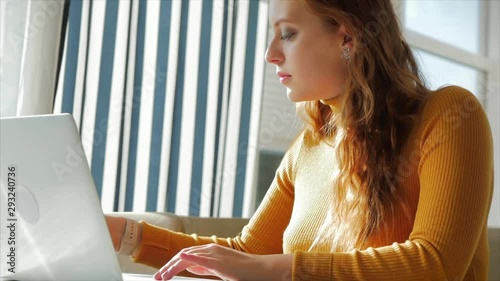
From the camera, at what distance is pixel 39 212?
3.05 feet

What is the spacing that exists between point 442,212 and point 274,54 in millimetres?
485

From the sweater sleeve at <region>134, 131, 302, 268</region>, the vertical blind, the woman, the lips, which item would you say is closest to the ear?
the woman

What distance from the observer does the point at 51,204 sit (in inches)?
36.3

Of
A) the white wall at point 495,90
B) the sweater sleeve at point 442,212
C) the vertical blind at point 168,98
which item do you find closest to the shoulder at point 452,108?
the sweater sleeve at point 442,212

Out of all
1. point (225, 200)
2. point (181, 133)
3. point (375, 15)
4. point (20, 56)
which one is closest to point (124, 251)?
point (375, 15)

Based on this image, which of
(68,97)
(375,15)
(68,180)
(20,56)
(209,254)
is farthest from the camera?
(68,97)

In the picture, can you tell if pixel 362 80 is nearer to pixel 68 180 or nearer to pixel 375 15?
pixel 375 15

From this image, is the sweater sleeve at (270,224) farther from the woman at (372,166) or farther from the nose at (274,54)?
the nose at (274,54)

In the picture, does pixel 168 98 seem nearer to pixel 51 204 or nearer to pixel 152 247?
pixel 152 247

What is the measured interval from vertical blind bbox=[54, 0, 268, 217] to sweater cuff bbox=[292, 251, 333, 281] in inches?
63.7

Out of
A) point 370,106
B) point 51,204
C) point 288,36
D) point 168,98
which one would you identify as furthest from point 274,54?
point 168,98

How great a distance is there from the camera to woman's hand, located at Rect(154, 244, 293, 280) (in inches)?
41.0

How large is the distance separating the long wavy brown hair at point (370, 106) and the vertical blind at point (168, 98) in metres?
1.38

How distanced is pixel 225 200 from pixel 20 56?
1257 mm
